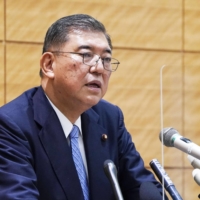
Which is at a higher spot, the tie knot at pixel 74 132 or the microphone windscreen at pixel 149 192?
the tie knot at pixel 74 132

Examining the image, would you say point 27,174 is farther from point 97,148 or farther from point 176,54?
point 176,54

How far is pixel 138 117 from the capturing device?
3088mm

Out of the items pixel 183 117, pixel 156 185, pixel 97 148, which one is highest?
pixel 183 117

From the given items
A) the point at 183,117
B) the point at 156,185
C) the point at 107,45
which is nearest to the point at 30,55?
the point at 107,45

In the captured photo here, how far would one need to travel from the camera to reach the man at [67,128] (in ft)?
5.93

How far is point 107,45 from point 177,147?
58 cm

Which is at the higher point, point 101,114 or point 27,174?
point 101,114

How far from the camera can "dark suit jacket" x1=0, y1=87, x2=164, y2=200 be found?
1.70 metres

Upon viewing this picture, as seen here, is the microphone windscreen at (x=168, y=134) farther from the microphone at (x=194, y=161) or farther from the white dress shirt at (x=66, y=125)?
the white dress shirt at (x=66, y=125)

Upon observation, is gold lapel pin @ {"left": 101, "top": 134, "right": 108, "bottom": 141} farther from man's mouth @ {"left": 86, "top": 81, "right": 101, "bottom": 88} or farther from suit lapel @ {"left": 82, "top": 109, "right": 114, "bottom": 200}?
man's mouth @ {"left": 86, "top": 81, "right": 101, "bottom": 88}

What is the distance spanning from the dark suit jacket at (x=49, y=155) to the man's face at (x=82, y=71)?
109mm

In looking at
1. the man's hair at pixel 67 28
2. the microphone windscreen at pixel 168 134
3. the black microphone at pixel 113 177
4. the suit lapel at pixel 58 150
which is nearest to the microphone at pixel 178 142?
the microphone windscreen at pixel 168 134

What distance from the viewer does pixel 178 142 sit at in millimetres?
1482

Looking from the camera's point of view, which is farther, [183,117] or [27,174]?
[27,174]
